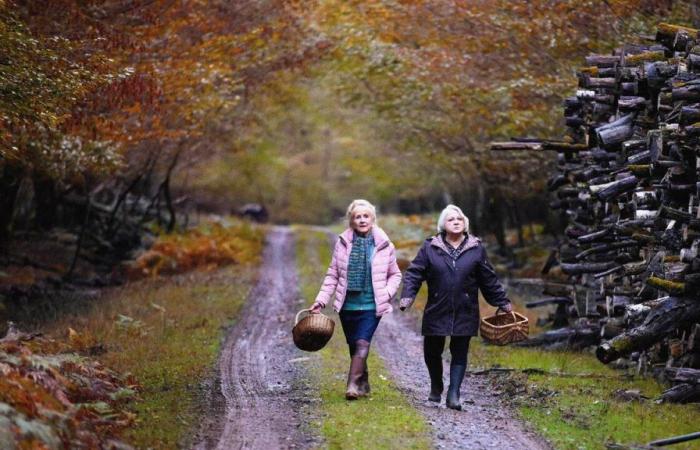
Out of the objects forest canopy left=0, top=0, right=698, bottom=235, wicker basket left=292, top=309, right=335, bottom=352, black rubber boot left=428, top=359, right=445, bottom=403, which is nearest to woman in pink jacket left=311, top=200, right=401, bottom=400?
wicker basket left=292, top=309, right=335, bottom=352

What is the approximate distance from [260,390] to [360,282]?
2.17 m

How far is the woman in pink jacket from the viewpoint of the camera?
1031 centimetres

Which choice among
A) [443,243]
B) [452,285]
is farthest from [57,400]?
[443,243]

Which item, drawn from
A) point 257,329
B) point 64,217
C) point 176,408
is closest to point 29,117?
point 176,408

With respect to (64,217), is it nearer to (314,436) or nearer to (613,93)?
(613,93)

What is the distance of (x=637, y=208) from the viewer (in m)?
12.9

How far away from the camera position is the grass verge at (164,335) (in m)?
9.41

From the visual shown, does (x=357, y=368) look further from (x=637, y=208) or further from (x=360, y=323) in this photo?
(x=637, y=208)

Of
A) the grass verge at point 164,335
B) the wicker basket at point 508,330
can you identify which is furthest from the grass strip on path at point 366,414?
the grass verge at point 164,335

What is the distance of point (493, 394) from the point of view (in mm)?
11508

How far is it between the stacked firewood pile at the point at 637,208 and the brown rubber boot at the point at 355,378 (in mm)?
2737

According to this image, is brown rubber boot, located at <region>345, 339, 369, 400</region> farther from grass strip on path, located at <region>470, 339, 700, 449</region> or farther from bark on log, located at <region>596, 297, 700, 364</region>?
bark on log, located at <region>596, 297, 700, 364</region>

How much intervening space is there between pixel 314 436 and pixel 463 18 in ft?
51.4

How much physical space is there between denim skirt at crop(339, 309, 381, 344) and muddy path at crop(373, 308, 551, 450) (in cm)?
100
